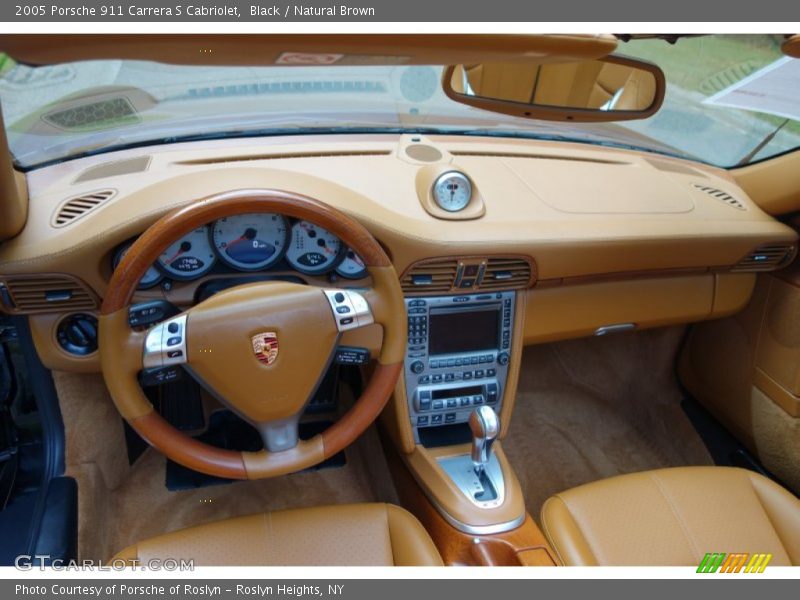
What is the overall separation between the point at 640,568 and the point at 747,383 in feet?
3.45

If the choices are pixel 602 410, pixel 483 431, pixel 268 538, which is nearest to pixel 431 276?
pixel 483 431

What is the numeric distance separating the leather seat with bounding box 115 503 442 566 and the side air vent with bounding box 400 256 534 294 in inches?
23.2

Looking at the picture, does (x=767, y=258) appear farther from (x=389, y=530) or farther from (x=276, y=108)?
(x=276, y=108)

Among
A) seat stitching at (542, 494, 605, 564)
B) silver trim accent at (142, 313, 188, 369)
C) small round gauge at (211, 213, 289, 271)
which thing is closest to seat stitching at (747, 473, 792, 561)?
seat stitching at (542, 494, 605, 564)

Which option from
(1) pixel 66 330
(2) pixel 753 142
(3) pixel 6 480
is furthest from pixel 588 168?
(3) pixel 6 480

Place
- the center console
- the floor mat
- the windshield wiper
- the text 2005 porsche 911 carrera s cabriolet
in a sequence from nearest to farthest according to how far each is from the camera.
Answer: the text 2005 porsche 911 carrera s cabriolet < the center console < the windshield wiper < the floor mat

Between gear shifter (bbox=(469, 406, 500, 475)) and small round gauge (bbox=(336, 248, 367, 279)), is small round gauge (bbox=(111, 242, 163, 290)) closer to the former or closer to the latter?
small round gauge (bbox=(336, 248, 367, 279))

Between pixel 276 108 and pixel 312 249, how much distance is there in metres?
0.77

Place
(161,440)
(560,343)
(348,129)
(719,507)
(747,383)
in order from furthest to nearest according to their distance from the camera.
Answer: (560,343) → (747,383) → (348,129) → (719,507) → (161,440)

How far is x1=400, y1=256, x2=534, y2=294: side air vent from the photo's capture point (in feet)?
5.59

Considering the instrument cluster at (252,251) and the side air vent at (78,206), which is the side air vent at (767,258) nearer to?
the instrument cluster at (252,251)

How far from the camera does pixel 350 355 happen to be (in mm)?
1483

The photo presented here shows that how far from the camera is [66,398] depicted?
1.85 meters

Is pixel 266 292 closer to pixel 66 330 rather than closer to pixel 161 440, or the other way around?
pixel 161 440
